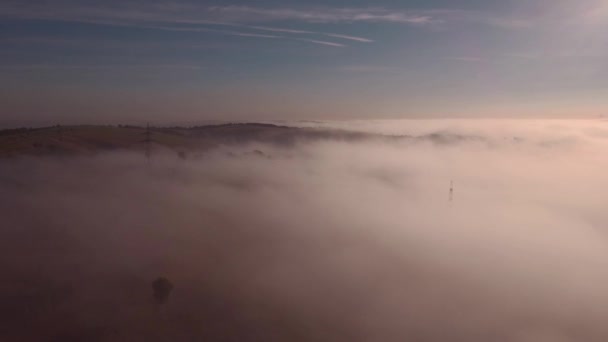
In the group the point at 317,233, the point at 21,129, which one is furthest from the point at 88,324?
the point at 21,129

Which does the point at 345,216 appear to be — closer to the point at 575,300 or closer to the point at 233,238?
the point at 233,238

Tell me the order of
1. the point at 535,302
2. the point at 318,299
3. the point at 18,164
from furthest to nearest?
the point at 18,164 → the point at 535,302 → the point at 318,299

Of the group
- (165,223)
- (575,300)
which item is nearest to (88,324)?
(165,223)

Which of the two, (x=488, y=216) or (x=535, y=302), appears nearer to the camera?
(x=535, y=302)

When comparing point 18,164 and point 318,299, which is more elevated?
point 18,164

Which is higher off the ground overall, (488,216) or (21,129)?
(21,129)

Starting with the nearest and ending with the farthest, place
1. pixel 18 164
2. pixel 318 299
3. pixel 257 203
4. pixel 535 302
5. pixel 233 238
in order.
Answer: pixel 318 299, pixel 535 302, pixel 233 238, pixel 18 164, pixel 257 203

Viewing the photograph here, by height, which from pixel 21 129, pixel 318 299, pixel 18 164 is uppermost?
pixel 21 129

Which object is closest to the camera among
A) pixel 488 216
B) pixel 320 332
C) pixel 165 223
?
pixel 320 332

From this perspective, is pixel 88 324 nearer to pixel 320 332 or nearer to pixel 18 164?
pixel 320 332
